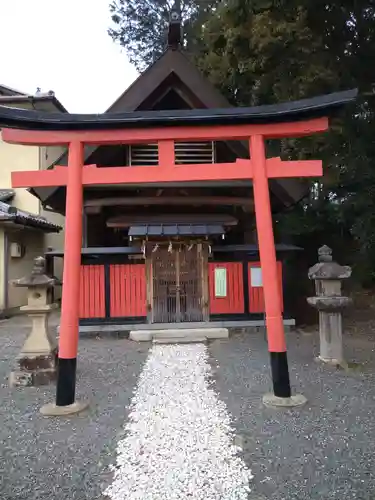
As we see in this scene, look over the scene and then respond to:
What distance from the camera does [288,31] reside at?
7.51 meters

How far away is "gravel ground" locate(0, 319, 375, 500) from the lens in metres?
2.67

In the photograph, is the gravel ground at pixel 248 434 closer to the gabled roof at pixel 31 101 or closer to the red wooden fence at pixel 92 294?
the red wooden fence at pixel 92 294

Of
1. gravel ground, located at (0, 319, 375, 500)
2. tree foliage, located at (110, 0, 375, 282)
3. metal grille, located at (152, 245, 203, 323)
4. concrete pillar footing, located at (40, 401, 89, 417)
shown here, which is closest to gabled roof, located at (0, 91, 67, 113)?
tree foliage, located at (110, 0, 375, 282)

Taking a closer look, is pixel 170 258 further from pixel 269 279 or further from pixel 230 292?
pixel 269 279

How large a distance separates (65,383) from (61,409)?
0.90 ft

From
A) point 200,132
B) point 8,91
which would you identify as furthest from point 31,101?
point 200,132

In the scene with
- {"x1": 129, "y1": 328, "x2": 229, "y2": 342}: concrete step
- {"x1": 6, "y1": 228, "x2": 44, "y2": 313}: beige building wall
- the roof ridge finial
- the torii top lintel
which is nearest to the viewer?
the torii top lintel

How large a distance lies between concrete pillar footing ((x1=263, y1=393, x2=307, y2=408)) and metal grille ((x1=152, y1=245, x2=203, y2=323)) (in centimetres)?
443

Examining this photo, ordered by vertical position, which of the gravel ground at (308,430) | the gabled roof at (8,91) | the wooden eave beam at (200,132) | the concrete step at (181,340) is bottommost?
the gravel ground at (308,430)

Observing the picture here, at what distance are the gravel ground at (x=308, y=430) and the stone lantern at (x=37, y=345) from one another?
7.99 feet

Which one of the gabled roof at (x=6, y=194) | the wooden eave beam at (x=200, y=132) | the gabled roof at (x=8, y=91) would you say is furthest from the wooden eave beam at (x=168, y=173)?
the gabled roof at (x=8, y=91)

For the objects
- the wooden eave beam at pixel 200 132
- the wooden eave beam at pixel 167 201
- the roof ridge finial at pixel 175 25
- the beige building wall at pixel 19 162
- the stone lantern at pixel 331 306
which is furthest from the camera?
the beige building wall at pixel 19 162

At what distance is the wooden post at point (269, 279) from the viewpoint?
419 cm

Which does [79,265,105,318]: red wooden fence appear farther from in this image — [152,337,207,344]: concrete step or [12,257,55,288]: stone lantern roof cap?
[12,257,55,288]: stone lantern roof cap
